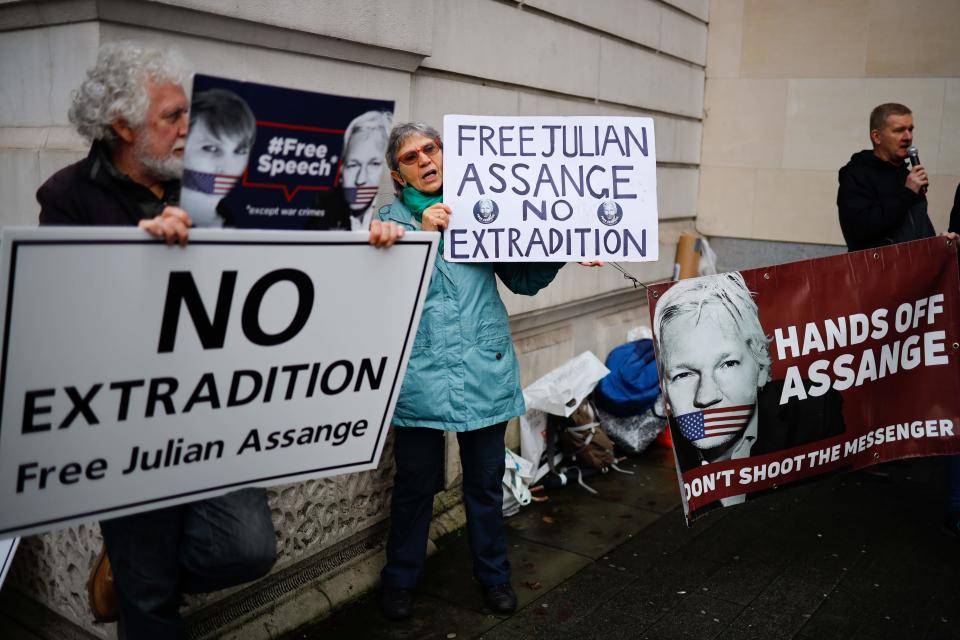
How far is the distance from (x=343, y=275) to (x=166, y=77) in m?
0.64

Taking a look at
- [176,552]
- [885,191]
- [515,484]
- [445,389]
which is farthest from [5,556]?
[885,191]

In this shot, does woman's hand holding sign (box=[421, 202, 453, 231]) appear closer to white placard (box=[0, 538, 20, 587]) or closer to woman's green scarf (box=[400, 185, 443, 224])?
woman's green scarf (box=[400, 185, 443, 224])

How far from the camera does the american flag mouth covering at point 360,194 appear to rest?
236 centimetres

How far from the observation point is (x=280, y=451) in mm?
2434

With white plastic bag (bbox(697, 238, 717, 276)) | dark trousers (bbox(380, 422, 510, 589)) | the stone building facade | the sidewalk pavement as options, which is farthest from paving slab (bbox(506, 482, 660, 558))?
white plastic bag (bbox(697, 238, 717, 276))

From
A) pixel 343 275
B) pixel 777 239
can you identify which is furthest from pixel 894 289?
pixel 777 239

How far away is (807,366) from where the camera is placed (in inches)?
154

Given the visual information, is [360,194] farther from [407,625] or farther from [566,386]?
[566,386]

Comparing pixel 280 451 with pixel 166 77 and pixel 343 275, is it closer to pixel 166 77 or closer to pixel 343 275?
pixel 343 275

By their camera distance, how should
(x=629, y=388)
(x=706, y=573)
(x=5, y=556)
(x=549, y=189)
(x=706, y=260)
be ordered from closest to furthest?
1. (x=5, y=556)
2. (x=549, y=189)
3. (x=706, y=573)
4. (x=629, y=388)
5. (x=706, y=260)

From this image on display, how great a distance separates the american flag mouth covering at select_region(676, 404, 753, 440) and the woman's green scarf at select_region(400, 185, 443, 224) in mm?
1315

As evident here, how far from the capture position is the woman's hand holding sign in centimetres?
333

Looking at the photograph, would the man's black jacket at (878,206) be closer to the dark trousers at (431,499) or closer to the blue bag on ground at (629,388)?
the blue bag on ground at (629,388)

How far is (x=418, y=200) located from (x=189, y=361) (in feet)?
4.89
